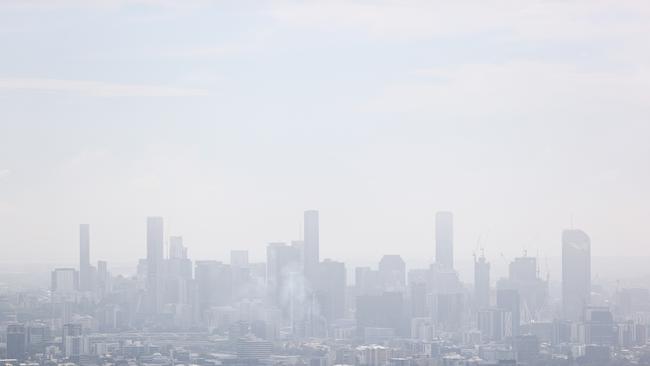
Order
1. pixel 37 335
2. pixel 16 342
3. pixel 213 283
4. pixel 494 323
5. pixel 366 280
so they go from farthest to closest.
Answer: pixel 213 283
pixel 366 280
pixel 494 323
pixel 37 335
pixel 16 342

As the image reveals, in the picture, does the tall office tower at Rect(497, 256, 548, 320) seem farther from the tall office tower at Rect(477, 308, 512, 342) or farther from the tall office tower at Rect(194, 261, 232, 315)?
Result: the tall office tower at Rect(194, 261, 232, 315)

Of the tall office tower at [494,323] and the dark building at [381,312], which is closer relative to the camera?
the tall office tower at [494,323]

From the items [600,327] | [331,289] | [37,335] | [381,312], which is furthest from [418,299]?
[37,335]

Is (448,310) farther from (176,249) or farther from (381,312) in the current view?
(176,249)

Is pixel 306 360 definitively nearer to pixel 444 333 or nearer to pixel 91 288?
pixel 444 333

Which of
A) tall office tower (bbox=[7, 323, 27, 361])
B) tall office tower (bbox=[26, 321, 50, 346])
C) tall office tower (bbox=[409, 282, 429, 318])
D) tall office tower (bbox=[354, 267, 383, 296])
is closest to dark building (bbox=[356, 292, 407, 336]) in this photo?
tall office tower (bbox=[409, 282, 429, 318])

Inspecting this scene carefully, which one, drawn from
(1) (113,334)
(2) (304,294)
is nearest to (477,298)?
(2) (304,294)

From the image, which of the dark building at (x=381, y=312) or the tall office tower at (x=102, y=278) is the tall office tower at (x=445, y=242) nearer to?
the dark building at (x=381, y=312)

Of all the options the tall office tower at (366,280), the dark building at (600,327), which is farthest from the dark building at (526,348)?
the tall office tower at (366,280)
